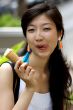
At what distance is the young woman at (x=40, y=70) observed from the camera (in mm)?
3260

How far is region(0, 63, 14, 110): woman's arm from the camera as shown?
3396mm

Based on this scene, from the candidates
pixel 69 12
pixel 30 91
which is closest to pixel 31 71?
pixel 30 91

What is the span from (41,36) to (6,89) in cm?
47

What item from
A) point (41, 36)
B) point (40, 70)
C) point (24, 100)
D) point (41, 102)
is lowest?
point (41, 102)

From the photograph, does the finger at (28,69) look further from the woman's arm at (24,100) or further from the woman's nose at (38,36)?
the woman's nose at (38,36)

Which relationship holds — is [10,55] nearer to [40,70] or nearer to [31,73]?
[31,73]

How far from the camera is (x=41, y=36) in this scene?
3.40 m

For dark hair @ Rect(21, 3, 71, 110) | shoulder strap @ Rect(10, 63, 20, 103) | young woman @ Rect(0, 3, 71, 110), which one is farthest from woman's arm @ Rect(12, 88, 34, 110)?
dark hair @ Rect(21, 3, 71, 110)

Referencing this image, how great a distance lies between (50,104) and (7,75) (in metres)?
0.49

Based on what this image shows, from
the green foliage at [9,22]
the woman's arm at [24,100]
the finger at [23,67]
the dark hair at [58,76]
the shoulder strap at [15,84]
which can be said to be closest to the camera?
the finger at [23,67]

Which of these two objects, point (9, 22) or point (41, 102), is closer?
point (41, 102)

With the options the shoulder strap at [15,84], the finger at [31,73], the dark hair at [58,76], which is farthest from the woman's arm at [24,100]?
the dark hair at [58,76]

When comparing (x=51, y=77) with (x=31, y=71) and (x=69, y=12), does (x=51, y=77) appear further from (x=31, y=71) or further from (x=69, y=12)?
(x=69, y=12)

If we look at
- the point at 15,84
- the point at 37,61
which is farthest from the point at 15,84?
the point at 37,61
